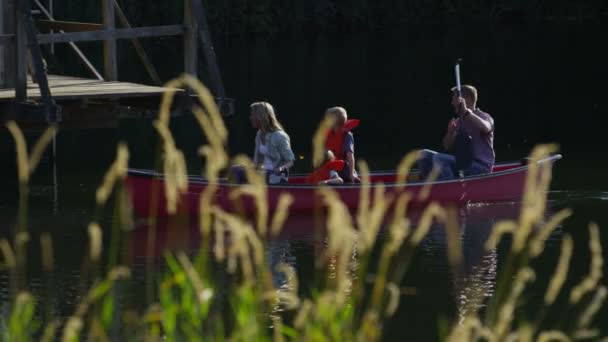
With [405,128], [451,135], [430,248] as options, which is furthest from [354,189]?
[405,128]

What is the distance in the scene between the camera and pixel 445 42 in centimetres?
4384

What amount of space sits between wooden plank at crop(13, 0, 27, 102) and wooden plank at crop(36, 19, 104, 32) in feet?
6.32

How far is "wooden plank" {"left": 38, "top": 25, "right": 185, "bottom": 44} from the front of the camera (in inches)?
529

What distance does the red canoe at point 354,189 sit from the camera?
43.9 feet

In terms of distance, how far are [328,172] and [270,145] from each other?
95 centimetres

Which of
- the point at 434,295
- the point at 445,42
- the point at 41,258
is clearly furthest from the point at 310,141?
the point at 445,42

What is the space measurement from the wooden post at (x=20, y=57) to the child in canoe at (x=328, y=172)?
303 centimetres

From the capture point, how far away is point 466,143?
15.1 meters

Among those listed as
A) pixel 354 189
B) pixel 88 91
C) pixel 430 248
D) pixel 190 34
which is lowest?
pixel 430 248

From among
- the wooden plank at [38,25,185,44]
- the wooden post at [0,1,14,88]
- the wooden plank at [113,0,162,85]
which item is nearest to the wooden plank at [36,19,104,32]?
the wooden plank at [113,0,162,85]

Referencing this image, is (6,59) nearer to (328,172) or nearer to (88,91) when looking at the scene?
(88,91)

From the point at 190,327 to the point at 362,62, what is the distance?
1278 inches

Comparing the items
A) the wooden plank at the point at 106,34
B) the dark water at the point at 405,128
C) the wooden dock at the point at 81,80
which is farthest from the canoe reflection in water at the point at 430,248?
the wooden plank at the point at 106,34

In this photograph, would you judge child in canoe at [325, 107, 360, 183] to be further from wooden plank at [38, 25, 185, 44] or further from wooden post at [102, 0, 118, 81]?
wooden post at [102, 0, 118, 81]
